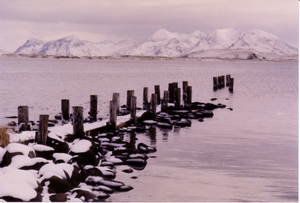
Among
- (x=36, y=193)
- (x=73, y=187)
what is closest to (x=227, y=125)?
(x=73, y=187)

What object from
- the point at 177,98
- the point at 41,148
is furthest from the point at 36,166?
the point at 177,98

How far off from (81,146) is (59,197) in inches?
136

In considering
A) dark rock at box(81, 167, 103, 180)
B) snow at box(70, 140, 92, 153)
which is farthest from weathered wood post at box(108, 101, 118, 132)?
dark rock at box(81, 167, 103, 180)

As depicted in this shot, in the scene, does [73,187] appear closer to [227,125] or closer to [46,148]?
[46,148]

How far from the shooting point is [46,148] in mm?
10469

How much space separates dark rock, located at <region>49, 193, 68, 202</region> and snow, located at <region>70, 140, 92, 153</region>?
10.2 ft

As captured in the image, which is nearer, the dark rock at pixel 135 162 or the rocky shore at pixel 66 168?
the rocky shore at pixel 66 168

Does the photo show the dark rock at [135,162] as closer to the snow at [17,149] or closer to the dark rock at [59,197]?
the snow at [17,149]

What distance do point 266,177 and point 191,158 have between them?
112 inches

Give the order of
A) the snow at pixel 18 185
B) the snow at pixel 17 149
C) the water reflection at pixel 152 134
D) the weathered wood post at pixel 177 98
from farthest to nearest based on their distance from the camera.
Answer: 1. the weathered wood post at pixel 177 98
2. the water reflection at pixel 152 134
3. the snow at pixel 17 149
4. the snow at pixel 18 185

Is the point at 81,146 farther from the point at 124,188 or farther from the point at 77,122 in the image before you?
the point at 124,188

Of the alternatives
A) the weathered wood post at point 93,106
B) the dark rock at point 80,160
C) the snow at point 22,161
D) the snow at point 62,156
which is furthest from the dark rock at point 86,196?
the weathered wood post at point 93,106

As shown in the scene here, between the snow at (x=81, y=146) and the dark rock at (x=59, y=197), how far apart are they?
3.10m

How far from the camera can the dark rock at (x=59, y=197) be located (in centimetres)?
764
